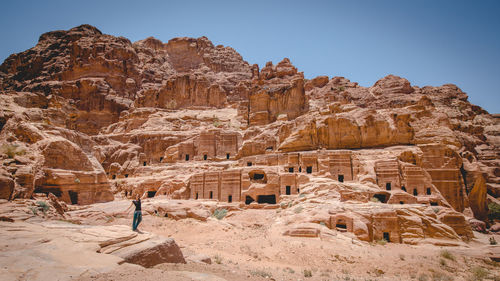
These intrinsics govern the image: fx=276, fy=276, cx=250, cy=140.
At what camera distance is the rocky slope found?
19.8 m

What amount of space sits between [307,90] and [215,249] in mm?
68319

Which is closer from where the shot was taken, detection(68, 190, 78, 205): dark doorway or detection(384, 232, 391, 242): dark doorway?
detection(384, 232, 391, 242): dark doorway

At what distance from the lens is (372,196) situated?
25.6 meters

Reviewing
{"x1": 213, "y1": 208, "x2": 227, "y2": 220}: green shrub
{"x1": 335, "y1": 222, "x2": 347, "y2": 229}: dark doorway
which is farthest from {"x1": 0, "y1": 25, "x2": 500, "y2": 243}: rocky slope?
{"x1": 213, "y1": 208, "x2": 227, "y2": 220}: green shrub

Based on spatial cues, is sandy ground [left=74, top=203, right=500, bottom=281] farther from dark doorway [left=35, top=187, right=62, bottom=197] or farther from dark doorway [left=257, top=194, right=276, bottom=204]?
dark doorway [left=257, top=194, right=276, bottom=204]

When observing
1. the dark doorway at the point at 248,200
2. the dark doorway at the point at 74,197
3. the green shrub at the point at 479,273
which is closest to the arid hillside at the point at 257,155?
the dark doorway at the point at 74,197

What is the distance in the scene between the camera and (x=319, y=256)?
14336mm

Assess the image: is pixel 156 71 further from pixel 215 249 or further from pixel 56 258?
pixel 56 258

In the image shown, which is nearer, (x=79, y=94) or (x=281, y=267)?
(x=281, y=267)

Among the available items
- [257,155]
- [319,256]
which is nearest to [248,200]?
[257,155]

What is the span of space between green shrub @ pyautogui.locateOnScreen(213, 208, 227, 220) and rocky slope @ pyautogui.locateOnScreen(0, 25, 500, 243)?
3.20m

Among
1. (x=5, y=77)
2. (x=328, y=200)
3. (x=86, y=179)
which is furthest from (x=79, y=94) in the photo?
(x=328, y=200)

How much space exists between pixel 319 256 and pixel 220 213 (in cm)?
1337

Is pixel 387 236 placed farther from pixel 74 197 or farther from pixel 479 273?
pixel 74 197
